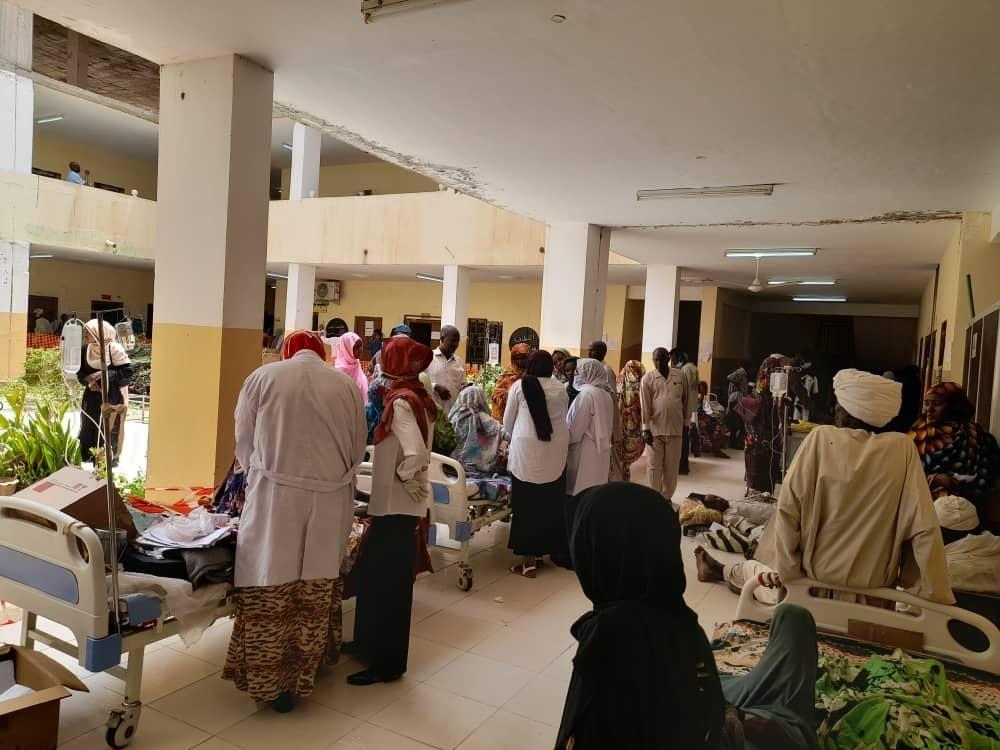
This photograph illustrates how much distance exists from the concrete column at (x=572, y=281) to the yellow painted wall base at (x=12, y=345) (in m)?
10.7

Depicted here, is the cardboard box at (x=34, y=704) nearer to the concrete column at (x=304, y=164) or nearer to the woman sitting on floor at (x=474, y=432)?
the woman sitting on floor at (x=474, y=432)

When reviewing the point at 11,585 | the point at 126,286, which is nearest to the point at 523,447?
the point at 11,585

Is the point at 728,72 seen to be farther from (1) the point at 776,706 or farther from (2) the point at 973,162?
(1) the point at 776,706

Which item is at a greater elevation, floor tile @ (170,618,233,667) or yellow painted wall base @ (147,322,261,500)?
yellow painted wall base @ (147,322,261,500)

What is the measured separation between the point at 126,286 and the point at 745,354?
1890 centimetres

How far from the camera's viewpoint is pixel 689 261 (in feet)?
39.2

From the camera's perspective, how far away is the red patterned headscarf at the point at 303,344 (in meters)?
3.30

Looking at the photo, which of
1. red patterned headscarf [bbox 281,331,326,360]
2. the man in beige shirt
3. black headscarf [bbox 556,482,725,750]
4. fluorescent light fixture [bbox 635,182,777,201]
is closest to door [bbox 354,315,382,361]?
the man in beige shirt

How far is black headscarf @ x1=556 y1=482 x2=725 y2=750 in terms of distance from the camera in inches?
59.8

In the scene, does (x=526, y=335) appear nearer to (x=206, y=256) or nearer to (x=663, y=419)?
(x=663, y=419)

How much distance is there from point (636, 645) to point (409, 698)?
2204 mm

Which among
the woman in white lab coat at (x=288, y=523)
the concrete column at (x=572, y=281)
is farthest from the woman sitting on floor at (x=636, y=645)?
the concrete column at (x=572, y=281)

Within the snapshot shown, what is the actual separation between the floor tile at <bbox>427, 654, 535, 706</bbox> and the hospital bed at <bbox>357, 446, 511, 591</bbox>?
109 cm

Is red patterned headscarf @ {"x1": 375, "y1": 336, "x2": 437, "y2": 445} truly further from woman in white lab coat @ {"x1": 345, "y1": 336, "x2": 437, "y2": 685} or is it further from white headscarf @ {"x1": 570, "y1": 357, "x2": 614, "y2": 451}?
white headscarf @ {"x1": 570, "y1": 357, "x2": 614, "y2": 451}
